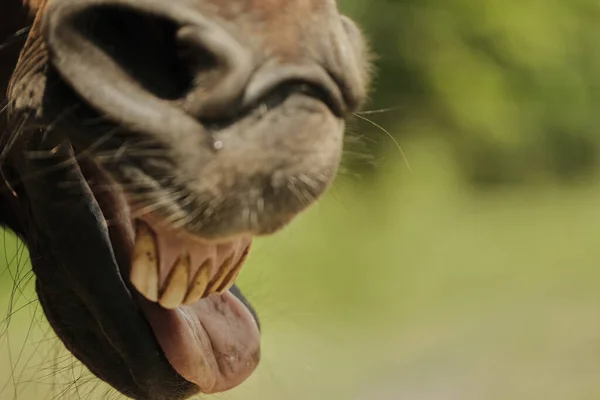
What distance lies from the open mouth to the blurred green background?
0.79 meters

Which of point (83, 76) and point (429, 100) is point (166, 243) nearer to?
point (83, 76)

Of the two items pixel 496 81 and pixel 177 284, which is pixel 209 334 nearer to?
pixel 177 284

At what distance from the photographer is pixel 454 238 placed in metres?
3.38

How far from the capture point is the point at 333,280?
2.97 meters

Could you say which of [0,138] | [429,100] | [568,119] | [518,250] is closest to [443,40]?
[429,100]

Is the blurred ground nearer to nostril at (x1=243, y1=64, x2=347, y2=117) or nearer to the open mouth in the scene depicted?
the open mouth

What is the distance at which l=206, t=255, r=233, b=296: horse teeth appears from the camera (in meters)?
0.73

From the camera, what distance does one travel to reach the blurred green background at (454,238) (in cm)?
215

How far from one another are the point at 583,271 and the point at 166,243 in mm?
2518

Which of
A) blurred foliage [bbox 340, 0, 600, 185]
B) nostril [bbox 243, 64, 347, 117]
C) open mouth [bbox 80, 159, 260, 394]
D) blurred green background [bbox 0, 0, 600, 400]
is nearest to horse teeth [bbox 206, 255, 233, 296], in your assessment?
open mouth [bbox 80, 159, 260, 394]

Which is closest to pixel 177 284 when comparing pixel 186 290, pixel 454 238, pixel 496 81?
pixel 186 290

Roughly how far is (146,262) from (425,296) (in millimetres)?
2380

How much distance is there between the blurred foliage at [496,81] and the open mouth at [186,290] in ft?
9.45

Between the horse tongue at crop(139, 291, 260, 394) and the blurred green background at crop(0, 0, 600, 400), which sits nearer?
the horse tongue at crop(139, 291, 260, 394)
